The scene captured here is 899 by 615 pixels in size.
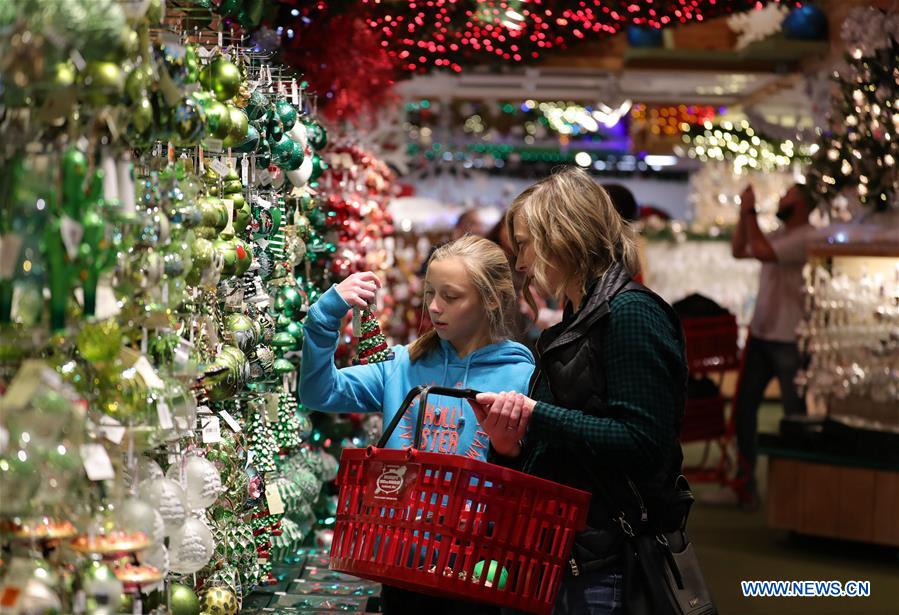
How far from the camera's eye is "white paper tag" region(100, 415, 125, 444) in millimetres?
2213

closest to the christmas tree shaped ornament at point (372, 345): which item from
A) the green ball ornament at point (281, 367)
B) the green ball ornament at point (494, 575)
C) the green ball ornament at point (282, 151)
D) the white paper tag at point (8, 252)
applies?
the green ball ornament at point (281, 367)

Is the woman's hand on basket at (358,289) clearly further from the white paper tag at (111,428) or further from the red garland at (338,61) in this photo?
the red garland at (338,61)

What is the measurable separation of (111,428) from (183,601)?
85 centimetres

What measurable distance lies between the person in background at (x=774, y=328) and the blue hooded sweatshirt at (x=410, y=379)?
4757 mm

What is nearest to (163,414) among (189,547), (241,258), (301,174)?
(189,547)

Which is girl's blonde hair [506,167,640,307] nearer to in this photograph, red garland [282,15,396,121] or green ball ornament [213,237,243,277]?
green ball ornament [213,237,243,277]

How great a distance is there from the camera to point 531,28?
7859mm

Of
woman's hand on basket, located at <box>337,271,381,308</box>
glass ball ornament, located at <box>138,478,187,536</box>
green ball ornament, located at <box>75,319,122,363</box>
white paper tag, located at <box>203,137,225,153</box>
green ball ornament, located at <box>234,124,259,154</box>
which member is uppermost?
white paper tag, located at <box>203,137,225,153</box>

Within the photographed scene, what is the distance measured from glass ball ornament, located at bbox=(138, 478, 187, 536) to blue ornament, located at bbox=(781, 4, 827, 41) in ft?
24.4

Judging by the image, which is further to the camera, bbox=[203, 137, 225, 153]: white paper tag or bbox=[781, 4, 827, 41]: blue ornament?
bbox=[781, 4, 827, 41]: blue ornament

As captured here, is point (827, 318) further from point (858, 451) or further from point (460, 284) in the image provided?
point (460, 284)

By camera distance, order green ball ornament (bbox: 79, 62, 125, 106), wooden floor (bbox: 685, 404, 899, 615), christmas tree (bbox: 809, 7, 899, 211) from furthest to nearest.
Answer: christmas tree (bbox: 809, 7, 899, 211), wooden floor (bbox: 685, 404, 899, 615), green ball ornament (bbox: 79, 62, 125, 106)

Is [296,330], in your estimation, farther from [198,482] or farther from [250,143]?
[198,482]

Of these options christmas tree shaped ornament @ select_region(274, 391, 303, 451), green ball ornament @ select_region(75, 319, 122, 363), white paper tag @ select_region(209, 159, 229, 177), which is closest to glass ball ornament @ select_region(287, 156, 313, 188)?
christmas tree shaped ornament @ select_region(274, 391, 303, 451)
